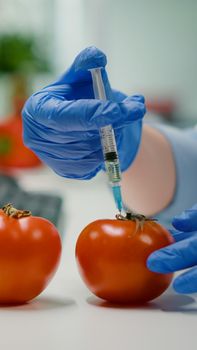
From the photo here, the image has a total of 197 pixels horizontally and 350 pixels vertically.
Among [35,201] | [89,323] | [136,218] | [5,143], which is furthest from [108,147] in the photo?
[5,143]

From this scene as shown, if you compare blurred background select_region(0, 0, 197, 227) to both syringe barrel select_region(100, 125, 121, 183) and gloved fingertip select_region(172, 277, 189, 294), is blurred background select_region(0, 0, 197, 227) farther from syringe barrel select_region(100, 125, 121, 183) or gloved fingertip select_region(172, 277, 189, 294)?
gloved fingertip select_region(172, 277, 189, 294)

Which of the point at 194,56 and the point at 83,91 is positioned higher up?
the point at 83,91

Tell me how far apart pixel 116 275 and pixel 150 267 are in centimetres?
4

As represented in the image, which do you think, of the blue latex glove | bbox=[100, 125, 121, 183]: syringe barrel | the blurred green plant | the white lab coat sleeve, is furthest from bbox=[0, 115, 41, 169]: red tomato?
bbox=[100, 125, 121, 183]: syringe barrel

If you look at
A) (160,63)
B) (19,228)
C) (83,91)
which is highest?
(83,91)

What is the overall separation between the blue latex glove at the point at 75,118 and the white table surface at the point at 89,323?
18 cm

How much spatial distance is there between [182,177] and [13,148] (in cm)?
153

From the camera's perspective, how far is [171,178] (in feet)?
4.52

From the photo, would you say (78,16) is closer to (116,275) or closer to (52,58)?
(52,58)

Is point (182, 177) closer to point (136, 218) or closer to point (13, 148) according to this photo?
point (136, 218)

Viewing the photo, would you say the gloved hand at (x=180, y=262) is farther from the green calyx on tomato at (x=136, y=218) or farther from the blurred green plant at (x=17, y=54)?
the blurred green plant at (x=17, y=54)

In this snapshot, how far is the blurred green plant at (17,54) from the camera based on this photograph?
3.34 meters

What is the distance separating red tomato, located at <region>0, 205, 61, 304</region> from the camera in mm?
774

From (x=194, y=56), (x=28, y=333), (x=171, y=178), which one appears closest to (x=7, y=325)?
(x=28, y=333)
